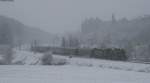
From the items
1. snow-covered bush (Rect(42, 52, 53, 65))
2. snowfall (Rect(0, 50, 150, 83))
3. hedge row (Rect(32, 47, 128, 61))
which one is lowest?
snowfall (Rect(0, 50, 150, 83))

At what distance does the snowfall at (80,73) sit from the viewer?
51.6ft

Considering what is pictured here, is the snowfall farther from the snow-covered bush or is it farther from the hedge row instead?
the hedge row

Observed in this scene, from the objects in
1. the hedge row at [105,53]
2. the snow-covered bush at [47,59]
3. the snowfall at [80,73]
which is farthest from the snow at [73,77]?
the snow-covered bush at [47,59]

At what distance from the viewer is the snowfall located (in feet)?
51.6

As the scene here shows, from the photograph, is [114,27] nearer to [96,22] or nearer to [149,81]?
[96,22]

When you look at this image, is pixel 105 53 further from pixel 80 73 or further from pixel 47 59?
pixel 80 73

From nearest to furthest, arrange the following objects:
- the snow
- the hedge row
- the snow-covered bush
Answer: the snow, the hedge row, the snow-covered bush

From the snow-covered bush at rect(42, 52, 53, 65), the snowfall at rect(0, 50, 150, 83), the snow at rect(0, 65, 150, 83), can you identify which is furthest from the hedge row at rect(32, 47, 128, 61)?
the snow at rect(0, 65, 150, 83)

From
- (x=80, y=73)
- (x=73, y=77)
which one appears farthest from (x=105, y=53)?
(x=73, y=77)

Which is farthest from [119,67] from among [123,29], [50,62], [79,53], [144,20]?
[123,29]

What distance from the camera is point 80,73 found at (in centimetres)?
2027

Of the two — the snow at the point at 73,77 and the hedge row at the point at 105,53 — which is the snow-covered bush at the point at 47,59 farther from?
the snow at the point at 73,77

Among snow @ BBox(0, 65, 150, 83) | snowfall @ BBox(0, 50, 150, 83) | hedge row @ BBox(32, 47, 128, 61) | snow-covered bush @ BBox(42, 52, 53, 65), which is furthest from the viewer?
snow-covered bush @ BBox(42, 52, 53, 65)

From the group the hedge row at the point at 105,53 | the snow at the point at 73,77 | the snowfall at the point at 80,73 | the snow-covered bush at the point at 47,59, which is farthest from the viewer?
the snow-covered bush at the point at 47,59
